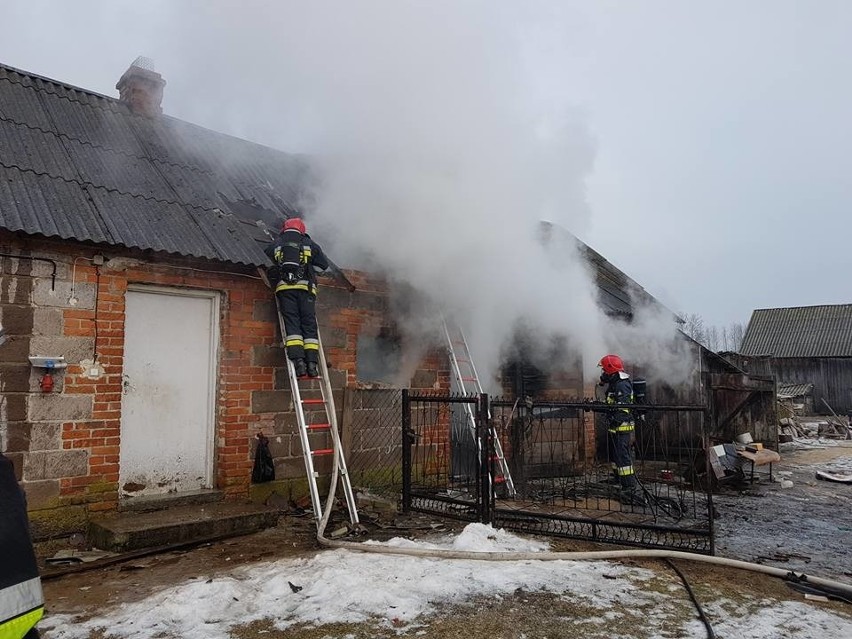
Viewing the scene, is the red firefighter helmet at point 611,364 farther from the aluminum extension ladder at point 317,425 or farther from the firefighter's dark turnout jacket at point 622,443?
the aluminum extension ladder at point 317,425

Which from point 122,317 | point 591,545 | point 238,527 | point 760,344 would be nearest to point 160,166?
point 122,317

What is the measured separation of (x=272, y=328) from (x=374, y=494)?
246 cm

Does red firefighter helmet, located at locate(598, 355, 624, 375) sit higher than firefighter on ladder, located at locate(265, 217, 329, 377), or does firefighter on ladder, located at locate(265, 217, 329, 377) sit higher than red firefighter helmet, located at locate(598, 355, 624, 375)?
firefighter on ladder, located at locate(265, 217, 329, 377)

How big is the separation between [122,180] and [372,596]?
205 inches

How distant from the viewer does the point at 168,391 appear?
620 cm

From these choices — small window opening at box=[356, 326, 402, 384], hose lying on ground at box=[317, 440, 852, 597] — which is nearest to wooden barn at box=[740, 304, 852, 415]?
small window opening at box=[356, 326, 402, 384]

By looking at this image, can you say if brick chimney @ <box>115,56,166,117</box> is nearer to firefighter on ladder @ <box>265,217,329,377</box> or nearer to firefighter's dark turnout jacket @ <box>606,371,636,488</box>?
firefighter on ladder @ <box>265,217,329,377</box>

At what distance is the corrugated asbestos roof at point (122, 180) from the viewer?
5605mm

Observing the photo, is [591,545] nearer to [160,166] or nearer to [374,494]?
[374,494]

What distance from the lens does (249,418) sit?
654cm

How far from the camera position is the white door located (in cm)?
596

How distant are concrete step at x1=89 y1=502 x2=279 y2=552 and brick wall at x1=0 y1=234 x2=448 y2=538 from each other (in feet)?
0.82

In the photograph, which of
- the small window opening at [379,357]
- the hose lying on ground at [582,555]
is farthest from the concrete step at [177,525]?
the small window opening at [379,357]

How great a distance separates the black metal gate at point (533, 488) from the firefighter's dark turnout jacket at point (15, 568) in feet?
15.4
